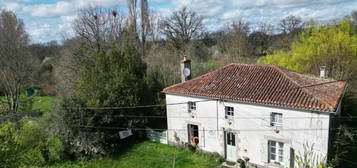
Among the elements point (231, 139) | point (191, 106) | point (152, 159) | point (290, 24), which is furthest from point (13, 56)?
point (290, 24)

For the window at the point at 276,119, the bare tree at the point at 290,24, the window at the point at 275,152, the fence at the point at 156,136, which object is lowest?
the fence at the point at 156,136

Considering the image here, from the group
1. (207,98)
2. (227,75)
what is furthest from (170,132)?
(227,75)

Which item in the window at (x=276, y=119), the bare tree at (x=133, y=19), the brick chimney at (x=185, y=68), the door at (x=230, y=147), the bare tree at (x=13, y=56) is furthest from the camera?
the bare tree at (x=133, y=19)

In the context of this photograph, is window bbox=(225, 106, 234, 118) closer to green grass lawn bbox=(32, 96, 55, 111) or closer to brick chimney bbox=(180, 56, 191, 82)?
brick chimney bbox=(180, 56, 191, 82)

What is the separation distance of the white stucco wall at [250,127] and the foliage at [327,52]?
433 inches

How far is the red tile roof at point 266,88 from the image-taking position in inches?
492

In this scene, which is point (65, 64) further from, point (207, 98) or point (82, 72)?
point (207, 98)

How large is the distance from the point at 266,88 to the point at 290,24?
42.4 m

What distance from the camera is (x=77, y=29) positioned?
1112 inches

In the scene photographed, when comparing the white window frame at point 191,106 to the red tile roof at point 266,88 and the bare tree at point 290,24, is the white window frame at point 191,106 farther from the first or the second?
the bare tree at point 290,24

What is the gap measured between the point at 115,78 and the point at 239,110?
10914 millimetres

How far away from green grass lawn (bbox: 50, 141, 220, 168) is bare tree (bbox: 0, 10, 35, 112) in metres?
17.0

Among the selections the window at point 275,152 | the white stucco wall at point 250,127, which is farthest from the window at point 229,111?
the window at point 275,152

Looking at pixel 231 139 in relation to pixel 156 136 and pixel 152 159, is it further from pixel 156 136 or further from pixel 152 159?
pixel 156 136
